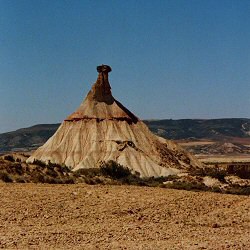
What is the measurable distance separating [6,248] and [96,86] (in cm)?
6395

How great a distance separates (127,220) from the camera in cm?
1891

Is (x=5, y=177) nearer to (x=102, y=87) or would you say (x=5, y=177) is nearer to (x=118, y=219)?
(x=118, y=219)

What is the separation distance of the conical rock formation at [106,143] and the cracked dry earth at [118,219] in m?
40.0

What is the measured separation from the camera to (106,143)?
70.9 m

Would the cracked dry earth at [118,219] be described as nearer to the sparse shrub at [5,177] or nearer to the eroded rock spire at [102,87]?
the sparse shrub at [5,177]

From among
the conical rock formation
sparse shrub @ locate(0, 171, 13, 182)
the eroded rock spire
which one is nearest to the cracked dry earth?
sparse shrub @ locate(0, 171, 13, 182)

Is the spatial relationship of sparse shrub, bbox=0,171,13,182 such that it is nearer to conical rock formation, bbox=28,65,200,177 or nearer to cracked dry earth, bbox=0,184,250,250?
cracked dry earth, bbox=0,184,250,250

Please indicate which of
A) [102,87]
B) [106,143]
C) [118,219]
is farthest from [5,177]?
[102,87]

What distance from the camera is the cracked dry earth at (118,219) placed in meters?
15.7

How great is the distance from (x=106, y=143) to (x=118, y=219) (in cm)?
5201

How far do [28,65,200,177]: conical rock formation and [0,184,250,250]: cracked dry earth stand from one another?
39962 millimetres

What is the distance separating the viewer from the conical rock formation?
6644 cm

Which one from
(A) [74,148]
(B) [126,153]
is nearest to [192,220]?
(B) [126,153]

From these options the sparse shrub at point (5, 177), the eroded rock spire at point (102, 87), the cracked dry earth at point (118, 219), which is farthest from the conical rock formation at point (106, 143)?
the cracked dry earth at point (118, 219)
